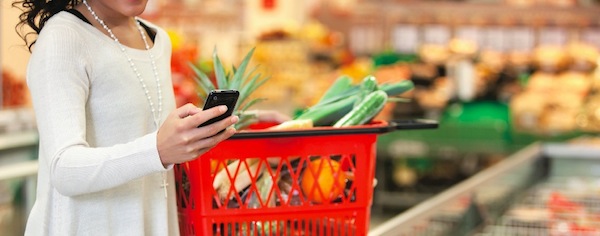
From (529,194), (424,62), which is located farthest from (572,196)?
(424,62)

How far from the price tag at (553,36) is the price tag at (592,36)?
19 centimetres

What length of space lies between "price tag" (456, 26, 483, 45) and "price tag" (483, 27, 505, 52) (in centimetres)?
6

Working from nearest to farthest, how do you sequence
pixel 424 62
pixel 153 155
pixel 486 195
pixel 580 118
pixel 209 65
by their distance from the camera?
pixel 153 155 → pixel 486 195 → pixel 209 65 → pixel 580 118 → pixel 424 62

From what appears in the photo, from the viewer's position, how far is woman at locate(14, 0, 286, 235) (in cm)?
160

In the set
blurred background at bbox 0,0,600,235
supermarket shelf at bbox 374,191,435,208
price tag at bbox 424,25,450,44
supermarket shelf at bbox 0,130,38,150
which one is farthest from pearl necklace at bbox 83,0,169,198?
price tag at bbox 424,25,450,44

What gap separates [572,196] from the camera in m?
4.36

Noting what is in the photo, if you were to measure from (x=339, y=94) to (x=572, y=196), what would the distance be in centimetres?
244

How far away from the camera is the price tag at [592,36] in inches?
387

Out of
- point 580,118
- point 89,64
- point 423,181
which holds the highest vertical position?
point 89,64

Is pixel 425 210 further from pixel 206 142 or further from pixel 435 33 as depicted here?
pixel 435 33

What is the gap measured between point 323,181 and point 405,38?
870cm

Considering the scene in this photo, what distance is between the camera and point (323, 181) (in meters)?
1.93

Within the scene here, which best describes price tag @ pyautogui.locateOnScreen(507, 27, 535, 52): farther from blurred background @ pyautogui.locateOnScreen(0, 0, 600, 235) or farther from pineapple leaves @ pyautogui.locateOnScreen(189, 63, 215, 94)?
pineapple leaves @ pyautogui.locateOnScreen(189, 63, 215, 94)

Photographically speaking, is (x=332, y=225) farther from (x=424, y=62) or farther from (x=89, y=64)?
(x=424, y=62)
